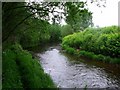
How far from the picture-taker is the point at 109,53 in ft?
75.8

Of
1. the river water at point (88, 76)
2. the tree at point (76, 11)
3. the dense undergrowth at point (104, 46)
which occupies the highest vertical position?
the tree at point (76, 11)

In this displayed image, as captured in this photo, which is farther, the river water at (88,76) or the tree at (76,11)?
the river water at (88,76)

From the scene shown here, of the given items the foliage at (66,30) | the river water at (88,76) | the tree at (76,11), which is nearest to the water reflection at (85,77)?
the river water at (88,76)

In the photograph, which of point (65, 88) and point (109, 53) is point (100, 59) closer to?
point (109, 53)

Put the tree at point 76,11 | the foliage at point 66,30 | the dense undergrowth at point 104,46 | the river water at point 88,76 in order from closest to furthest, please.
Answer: the tree at point 76,11 → the river water at point 88,76 → the dense undergrowth at point 104,46 → the foliage at point 66,30

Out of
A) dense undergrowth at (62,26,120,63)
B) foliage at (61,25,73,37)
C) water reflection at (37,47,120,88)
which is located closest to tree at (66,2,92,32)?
water reflection at (37,47,120,88)

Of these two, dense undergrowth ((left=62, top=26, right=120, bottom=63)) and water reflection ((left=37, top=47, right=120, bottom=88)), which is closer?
water reflection ((left=37, top=47, right=120, bottom=88))

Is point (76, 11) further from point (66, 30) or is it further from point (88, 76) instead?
point (66, 30)

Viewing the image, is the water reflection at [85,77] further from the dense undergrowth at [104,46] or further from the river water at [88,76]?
the dense undergrowth at [104,46]

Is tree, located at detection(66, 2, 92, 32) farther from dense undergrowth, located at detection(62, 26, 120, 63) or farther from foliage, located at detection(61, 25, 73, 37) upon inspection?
foliage, located at detection(61, 25, 73, 37)

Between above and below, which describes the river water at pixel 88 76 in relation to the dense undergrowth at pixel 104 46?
below

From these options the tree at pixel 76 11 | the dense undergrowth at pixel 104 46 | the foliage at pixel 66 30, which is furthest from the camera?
the foliage at pixel 66 30

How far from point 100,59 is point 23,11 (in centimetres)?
1370

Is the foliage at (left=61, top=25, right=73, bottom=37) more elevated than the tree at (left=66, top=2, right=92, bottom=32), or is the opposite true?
the tree at (left=66, top=2, right=92, bottom=32)
